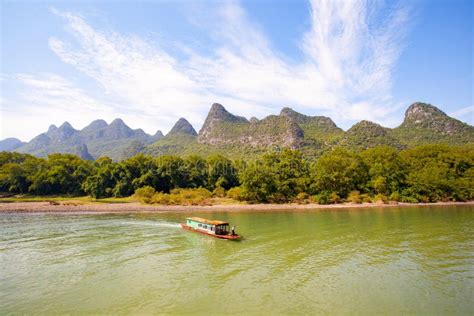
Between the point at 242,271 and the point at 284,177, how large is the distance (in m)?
64.9

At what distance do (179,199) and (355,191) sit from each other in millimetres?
52312

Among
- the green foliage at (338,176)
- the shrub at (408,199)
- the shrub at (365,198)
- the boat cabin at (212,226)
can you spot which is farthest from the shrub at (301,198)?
the boat cabin at (212,226)

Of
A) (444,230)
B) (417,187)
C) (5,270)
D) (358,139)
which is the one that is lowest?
(5,270)

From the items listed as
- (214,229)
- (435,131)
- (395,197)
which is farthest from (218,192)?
(435,131)

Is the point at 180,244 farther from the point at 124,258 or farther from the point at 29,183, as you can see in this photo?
the point at 29,183

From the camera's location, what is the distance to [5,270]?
26.4 m

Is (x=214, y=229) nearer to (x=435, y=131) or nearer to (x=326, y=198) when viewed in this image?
(x=326, y=198)

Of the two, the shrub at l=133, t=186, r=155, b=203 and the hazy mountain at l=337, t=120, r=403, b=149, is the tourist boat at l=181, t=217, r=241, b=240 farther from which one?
the hazy mountain at l=337, t=120, r=403, b=149

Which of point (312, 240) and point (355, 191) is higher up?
point (355, 191)

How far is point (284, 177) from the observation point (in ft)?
292

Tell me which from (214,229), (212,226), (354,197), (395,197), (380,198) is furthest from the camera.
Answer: (354,197)

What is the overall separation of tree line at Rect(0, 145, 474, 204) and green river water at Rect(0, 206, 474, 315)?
136 feet

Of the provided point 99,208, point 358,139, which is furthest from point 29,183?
point 358,139

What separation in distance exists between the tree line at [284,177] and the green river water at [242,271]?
136 ft
